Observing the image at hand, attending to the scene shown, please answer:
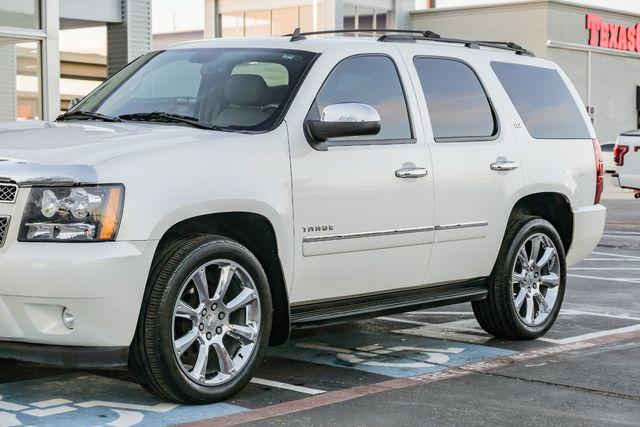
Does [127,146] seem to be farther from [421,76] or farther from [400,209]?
[421,76]

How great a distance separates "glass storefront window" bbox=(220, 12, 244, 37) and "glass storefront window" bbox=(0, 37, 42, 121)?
3084 cm

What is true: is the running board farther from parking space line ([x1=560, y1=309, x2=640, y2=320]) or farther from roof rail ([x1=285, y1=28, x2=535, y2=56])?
parking space line ([x1=560, y1=309, x2=640, y2=320])

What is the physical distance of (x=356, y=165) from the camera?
659 cm

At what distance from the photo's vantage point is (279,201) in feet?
20.2

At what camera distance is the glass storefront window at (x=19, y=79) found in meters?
18.8

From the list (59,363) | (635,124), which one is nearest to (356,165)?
(59,363)

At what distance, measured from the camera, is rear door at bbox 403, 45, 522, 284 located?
719cm

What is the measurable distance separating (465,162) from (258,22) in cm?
4280

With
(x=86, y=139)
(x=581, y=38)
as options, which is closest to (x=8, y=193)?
(x=86, y=139)

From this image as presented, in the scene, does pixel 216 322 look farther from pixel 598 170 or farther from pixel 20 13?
pixel 20 13

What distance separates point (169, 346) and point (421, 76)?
2.61 meters

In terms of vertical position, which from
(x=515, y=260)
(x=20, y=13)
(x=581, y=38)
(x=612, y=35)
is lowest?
(x=515, y=260)

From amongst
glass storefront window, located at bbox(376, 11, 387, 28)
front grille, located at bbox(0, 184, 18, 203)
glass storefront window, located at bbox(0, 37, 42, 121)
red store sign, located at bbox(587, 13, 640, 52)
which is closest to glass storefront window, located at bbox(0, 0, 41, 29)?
glass storefront window, located at bbox(0, 37, 42, 121)

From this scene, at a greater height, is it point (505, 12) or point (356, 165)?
point (505, 12)
